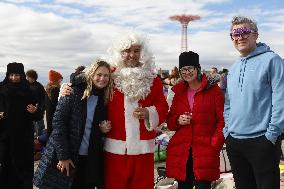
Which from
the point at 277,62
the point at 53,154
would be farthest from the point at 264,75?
the point at 53,154

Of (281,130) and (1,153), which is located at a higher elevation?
(281,130)

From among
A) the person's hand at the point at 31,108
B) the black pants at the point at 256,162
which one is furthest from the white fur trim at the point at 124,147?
the person's hand at the point at 31,108

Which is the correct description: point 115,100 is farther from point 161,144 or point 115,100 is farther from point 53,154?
point 161,144

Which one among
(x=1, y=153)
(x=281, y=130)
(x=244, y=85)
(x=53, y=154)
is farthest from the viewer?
(x=1, y=153)

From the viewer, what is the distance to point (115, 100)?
3.79 meters

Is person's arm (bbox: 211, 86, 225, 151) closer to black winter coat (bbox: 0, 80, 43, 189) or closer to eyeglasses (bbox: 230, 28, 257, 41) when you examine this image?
eyeglasses (bbox: 230, 28, 257, 41)

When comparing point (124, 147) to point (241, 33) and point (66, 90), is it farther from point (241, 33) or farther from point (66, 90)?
point (241, 33)

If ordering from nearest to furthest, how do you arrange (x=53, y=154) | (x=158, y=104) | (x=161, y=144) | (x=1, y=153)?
1. (x=53, y=154)
2. (x=158, y=104)
3. (x=1, y=153)
4. (x=161, y=144)

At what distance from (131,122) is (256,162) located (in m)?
1.18

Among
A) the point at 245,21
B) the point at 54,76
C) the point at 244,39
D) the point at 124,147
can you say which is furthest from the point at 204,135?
the point at 54,76

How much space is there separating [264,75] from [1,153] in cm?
342

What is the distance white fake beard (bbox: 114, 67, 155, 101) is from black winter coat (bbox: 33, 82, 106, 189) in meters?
0.38

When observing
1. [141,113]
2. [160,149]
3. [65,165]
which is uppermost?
[141,113]

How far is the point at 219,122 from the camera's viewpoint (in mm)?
3846
